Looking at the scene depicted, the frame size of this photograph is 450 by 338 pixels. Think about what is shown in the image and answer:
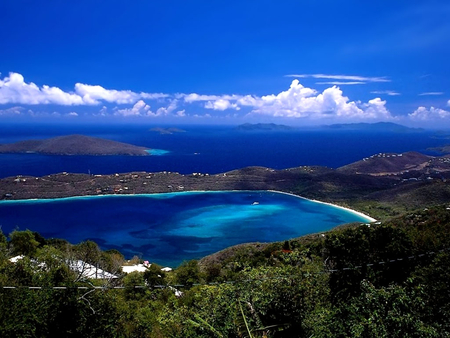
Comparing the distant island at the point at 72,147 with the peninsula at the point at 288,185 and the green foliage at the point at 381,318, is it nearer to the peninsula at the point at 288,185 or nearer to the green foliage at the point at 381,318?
the peninsula at the point at 288,185

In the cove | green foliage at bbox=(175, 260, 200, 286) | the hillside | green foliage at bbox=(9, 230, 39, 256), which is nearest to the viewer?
green foliage at bbox=(175, 260, 200, 286)

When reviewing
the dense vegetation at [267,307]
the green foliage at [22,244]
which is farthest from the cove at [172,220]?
the dense vegetation at [267,307]

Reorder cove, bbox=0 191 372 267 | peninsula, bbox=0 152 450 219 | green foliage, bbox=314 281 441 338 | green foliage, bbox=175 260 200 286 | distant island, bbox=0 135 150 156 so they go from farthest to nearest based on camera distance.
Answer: distant island, bbox=0 135 150 156 < peninsula, bbox=0 152 450 219 < cove, bbox=0 191 372 267 < green foliage, bbox=175 260 200 286 < green foliage, bbox=314 281 441 338

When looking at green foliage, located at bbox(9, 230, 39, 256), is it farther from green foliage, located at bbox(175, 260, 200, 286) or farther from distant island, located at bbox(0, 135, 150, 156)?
distant island, located at bbox(0, 135, 150, 156)

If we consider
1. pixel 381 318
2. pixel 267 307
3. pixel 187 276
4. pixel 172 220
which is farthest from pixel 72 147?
pixel 381 318

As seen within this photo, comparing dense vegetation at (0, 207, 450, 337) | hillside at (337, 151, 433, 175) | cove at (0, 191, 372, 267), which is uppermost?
dense vegetation at (0, 207, 450, 337)

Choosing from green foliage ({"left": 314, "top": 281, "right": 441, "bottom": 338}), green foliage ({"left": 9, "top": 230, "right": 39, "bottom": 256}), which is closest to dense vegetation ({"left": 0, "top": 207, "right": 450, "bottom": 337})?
green foliage ({"left": 314, "top": 281, "right": 441, "bottom": 338})

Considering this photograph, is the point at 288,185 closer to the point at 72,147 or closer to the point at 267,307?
the point at 267,307

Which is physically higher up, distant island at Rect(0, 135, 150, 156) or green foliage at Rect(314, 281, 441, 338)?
green foliage at Rect(314, 281, 441, 338)
